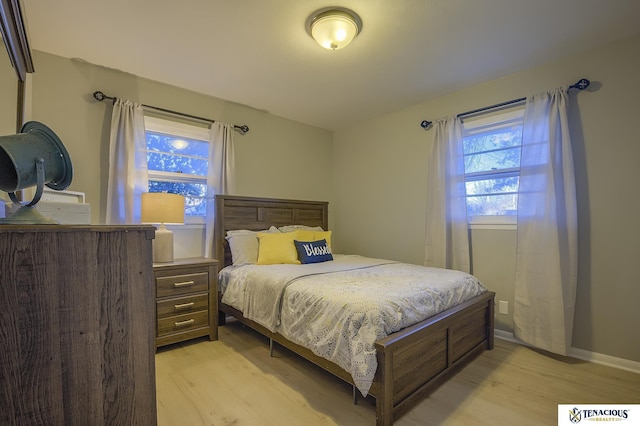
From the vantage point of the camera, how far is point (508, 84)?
292cm

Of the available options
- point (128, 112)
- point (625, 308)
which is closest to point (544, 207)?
point (625, 308)

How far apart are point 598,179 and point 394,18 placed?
6.84 ft

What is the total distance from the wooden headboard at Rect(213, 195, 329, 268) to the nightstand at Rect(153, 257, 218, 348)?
1.70 feet

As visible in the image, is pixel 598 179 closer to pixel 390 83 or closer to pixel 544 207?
pixel 544 207

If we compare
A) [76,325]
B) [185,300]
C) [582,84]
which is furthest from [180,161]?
[582,84]

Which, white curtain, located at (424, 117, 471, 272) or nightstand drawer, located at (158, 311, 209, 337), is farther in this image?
white curtain, located at (424, 117, 471, 272)

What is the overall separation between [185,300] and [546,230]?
3.20 m

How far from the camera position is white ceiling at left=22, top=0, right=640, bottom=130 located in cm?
199

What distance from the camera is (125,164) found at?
2.80 meters

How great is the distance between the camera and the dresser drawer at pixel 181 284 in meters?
2.58

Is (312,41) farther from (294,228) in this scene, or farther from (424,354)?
(424,354)

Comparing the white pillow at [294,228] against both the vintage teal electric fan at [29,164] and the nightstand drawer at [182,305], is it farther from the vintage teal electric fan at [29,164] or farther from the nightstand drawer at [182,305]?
the vintage teal electric fan at [29,164]

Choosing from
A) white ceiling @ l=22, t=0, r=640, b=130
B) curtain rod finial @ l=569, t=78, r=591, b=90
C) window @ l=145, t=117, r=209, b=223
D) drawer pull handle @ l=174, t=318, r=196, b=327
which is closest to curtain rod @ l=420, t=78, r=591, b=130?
curtain rod finial @ l=569, t=78, r=591, b=90

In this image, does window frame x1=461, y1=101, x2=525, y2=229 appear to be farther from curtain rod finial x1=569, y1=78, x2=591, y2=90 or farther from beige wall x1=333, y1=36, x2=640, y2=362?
curtain rod finial x1=569, y1=78, x2=591, y2=90
